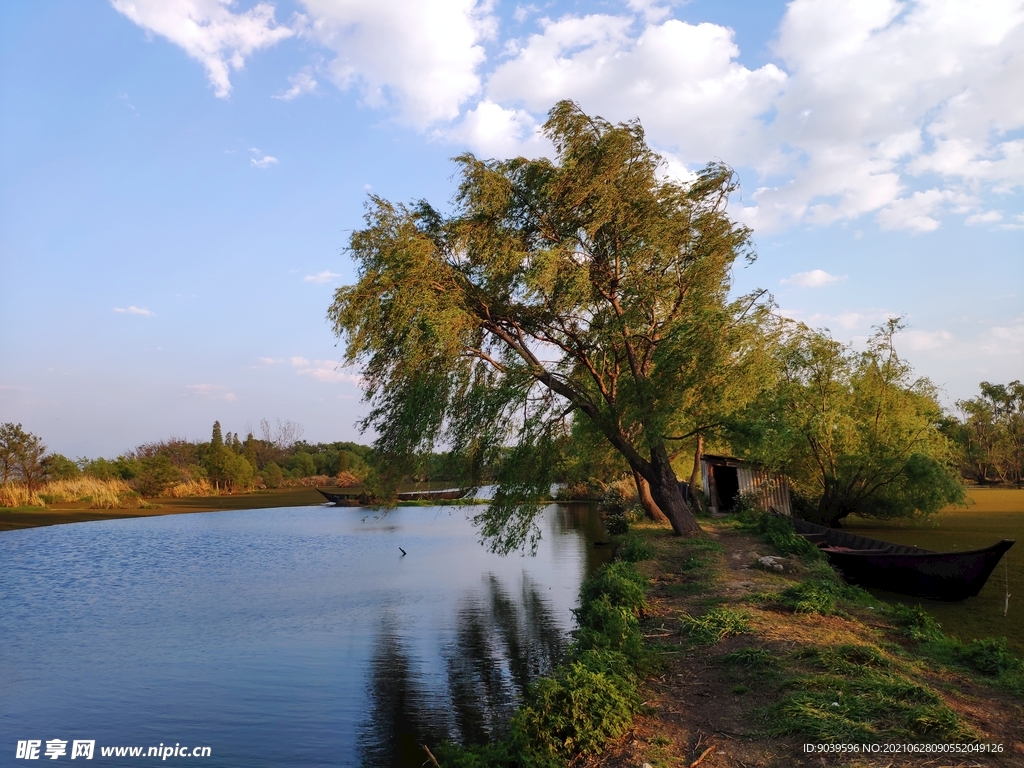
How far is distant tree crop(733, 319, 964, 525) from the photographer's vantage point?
22.9 metres

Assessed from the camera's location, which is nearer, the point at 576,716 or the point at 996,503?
the point at 576,716

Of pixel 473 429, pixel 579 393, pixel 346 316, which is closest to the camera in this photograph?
pixel 346 316

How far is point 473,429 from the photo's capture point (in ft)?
50.8

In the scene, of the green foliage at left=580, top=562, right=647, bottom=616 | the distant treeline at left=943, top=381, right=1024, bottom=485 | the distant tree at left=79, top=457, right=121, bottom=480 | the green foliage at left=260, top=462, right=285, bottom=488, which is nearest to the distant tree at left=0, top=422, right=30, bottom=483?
the distant tree at left=79, top=457, right=121, bottom=480

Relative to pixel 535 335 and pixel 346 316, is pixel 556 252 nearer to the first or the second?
pixel 535 335

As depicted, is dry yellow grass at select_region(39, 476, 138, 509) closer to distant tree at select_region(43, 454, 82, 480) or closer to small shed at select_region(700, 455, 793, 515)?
distant tree at select_region(43, 454, 82, 480)

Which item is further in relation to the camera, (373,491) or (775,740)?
(373,491)

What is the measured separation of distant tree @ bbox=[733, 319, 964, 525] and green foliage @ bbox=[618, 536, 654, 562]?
9.48 metres

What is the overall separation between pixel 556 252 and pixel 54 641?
13277 mm

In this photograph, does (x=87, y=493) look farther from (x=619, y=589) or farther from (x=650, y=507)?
(x=619, y=589)

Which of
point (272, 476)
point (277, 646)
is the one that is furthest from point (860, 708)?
point (272, 476)

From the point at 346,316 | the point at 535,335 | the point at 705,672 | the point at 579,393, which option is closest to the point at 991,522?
the point at 579,393

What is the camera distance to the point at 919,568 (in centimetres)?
1250

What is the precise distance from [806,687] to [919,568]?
26.5 ft
